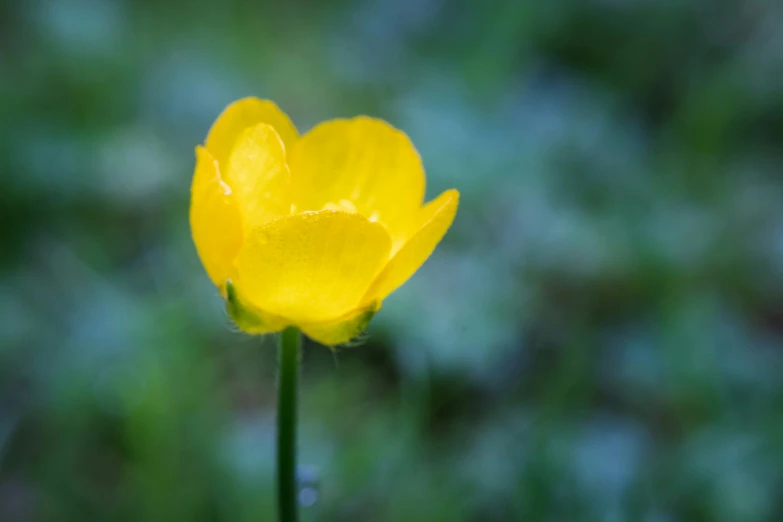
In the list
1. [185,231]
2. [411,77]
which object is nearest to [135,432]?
[185,231]

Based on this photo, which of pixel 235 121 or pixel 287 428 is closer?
pixel 287 428

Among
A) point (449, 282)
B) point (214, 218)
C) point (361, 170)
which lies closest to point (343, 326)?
point (214, 218)

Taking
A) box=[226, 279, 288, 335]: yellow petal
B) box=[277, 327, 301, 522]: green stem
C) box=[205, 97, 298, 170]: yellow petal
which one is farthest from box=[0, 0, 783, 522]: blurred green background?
box=[205, 97, 298, 170]: yellow petal

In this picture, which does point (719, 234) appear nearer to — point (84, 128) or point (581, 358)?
point (581, 358)

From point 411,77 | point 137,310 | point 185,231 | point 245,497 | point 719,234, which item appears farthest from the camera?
point 411,77

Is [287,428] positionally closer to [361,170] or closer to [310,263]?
[310,263]

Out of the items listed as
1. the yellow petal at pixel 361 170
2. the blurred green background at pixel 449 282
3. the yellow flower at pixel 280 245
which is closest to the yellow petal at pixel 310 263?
the yellow flower at pixel 280 245

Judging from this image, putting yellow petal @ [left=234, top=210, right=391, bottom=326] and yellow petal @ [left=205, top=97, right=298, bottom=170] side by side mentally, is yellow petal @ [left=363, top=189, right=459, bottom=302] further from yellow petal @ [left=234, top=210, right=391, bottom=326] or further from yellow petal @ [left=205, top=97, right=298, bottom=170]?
yellow petal @ [left=205, top=97, right=298, bottom=170]
